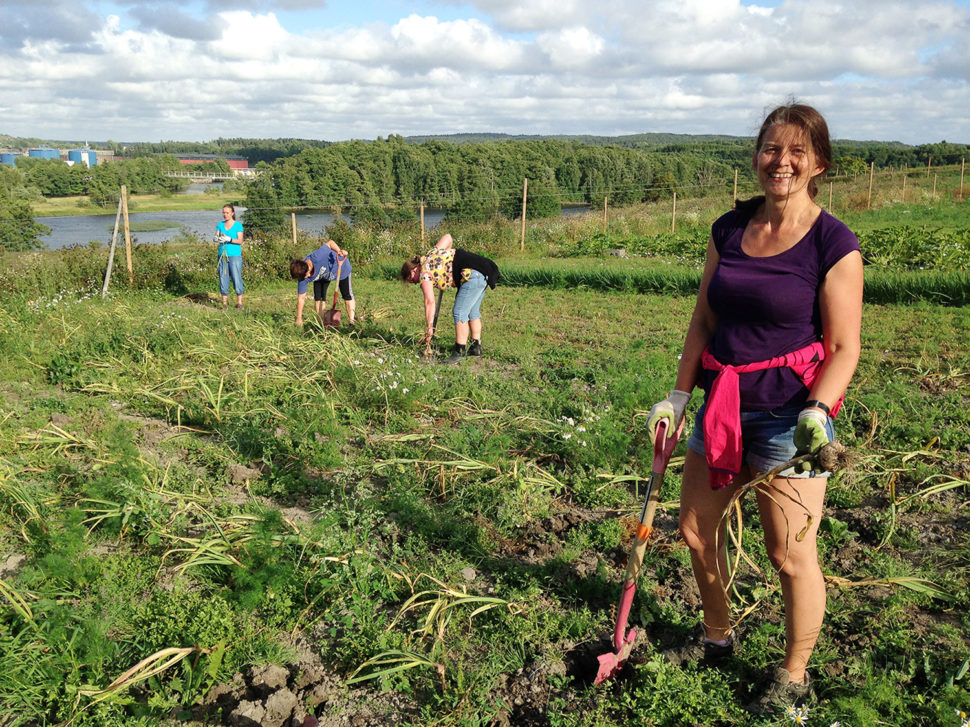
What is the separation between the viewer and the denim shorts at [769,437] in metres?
2.22

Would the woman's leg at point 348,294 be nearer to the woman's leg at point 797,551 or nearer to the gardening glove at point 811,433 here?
the woman's leg at point 797,551

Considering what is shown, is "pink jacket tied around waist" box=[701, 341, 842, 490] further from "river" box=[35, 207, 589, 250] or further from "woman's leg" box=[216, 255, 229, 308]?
"river" box=[35, 207, 589, 250]

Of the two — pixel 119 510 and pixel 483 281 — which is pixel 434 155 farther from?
pixel 119 510

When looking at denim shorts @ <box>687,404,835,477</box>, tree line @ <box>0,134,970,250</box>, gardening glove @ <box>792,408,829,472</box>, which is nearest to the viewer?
gardening glove @ <box>792,408,829,472</box>

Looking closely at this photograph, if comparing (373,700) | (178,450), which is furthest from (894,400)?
(178,450)

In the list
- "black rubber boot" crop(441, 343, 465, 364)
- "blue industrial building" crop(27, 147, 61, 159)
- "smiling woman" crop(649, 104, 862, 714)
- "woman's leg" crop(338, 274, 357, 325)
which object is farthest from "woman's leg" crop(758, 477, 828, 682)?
"blue industrial building" crop(27, 147, 61, 159)

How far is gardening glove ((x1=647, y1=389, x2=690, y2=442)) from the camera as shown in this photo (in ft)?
8.16

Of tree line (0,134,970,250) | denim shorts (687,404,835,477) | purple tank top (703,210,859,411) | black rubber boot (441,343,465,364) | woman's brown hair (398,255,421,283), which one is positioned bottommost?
black rubber boot (441,343,465,364)

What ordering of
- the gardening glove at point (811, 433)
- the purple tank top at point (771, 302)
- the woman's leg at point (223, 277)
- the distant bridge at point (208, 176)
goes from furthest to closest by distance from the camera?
the distant bridge at point (208, 176) → the woman's leg at point (223, 277) → the purple tank top at point (771, 302) → the gardening glove at point (811, 433)

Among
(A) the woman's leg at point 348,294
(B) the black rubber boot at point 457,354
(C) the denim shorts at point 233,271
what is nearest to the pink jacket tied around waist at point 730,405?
(B) the black rubber boot at point 457,354

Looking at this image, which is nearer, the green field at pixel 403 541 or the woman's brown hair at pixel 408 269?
the green field at pixel 403 541

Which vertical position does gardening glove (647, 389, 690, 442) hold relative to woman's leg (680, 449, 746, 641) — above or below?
above

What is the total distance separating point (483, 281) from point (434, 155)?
28.5 m

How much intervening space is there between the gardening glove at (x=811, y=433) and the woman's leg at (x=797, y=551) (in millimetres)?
156
